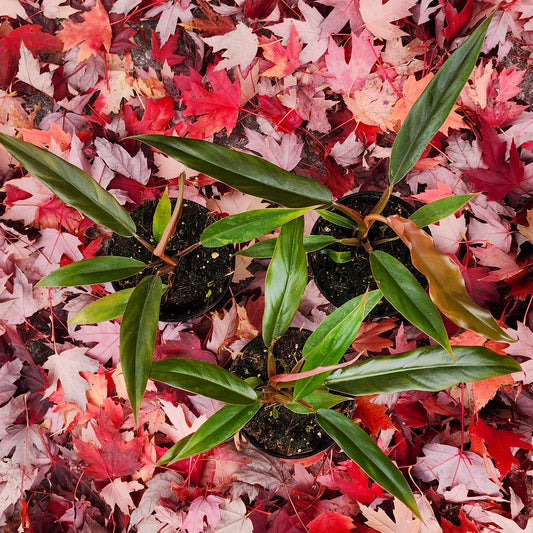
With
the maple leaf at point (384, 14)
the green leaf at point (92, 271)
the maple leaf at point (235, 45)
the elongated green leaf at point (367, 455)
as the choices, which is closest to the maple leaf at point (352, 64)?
the maple leaf at point (384, 14)

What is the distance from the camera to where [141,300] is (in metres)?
0.74

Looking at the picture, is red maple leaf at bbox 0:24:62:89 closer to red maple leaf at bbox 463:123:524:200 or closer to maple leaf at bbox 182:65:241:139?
maple leaf at bbox 182:65:241:139

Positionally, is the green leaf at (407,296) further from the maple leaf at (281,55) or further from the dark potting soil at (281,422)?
the maple leaf at (281,55)

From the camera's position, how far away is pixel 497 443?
98 cm

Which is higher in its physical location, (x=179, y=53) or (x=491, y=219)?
(x=179, y=53)

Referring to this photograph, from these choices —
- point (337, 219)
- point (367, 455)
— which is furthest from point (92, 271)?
point (367, 455)

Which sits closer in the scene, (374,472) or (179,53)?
(374,472)

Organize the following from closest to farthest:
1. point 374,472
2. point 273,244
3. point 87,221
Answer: point 374,472 < point 273,244 < point 87,221

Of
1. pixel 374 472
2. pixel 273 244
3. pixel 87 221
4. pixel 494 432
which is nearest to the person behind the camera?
pixel 374 472

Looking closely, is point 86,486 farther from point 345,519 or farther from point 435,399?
point 435,399

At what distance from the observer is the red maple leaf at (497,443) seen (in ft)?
3.12

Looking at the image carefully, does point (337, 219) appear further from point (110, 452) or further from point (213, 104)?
point (110, 452)

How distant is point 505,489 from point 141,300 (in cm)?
95

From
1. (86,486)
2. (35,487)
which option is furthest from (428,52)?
(35,487)
